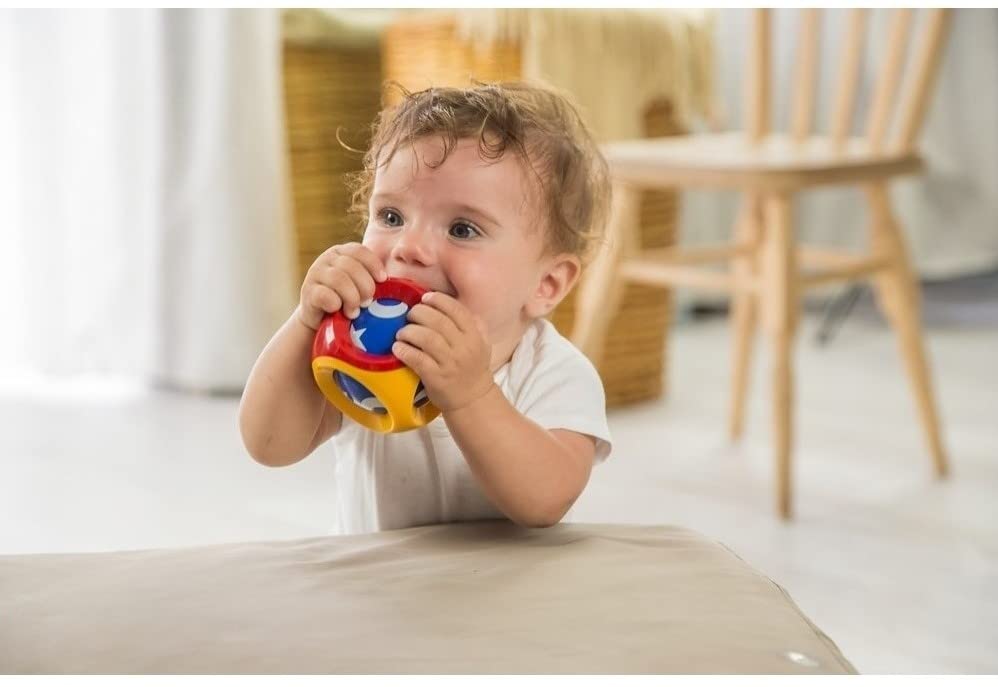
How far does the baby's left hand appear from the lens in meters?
0.71

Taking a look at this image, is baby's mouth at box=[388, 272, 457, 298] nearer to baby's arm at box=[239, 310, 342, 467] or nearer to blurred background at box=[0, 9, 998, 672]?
baby's arm at box=[239, 310, 342, 467]

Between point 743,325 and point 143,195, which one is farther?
point 143,195

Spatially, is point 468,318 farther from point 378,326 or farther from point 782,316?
→ point 782,316

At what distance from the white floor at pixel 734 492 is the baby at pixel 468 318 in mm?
552

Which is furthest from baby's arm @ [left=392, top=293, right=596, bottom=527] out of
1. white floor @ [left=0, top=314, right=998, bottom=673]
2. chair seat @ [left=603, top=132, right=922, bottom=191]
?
chair seat @ [left=603, top=132, right=922, bottom=191]

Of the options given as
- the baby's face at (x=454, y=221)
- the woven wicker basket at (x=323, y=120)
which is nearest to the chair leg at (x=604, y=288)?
the woven wicker basket at (x=323, y=120)

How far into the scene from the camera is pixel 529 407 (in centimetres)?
87

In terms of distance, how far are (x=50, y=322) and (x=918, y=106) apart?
1500 millimetres

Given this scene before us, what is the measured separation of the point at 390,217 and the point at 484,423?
0.17 m

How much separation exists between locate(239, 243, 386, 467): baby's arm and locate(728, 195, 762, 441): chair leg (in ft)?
3.96

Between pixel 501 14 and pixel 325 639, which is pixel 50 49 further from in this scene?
pixel 325 639

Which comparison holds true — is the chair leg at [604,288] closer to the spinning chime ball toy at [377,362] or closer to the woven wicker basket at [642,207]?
the woven wicker basket at [642,207]

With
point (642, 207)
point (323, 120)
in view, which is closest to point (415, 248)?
point (642, 207)

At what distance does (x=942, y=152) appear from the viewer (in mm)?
3076
